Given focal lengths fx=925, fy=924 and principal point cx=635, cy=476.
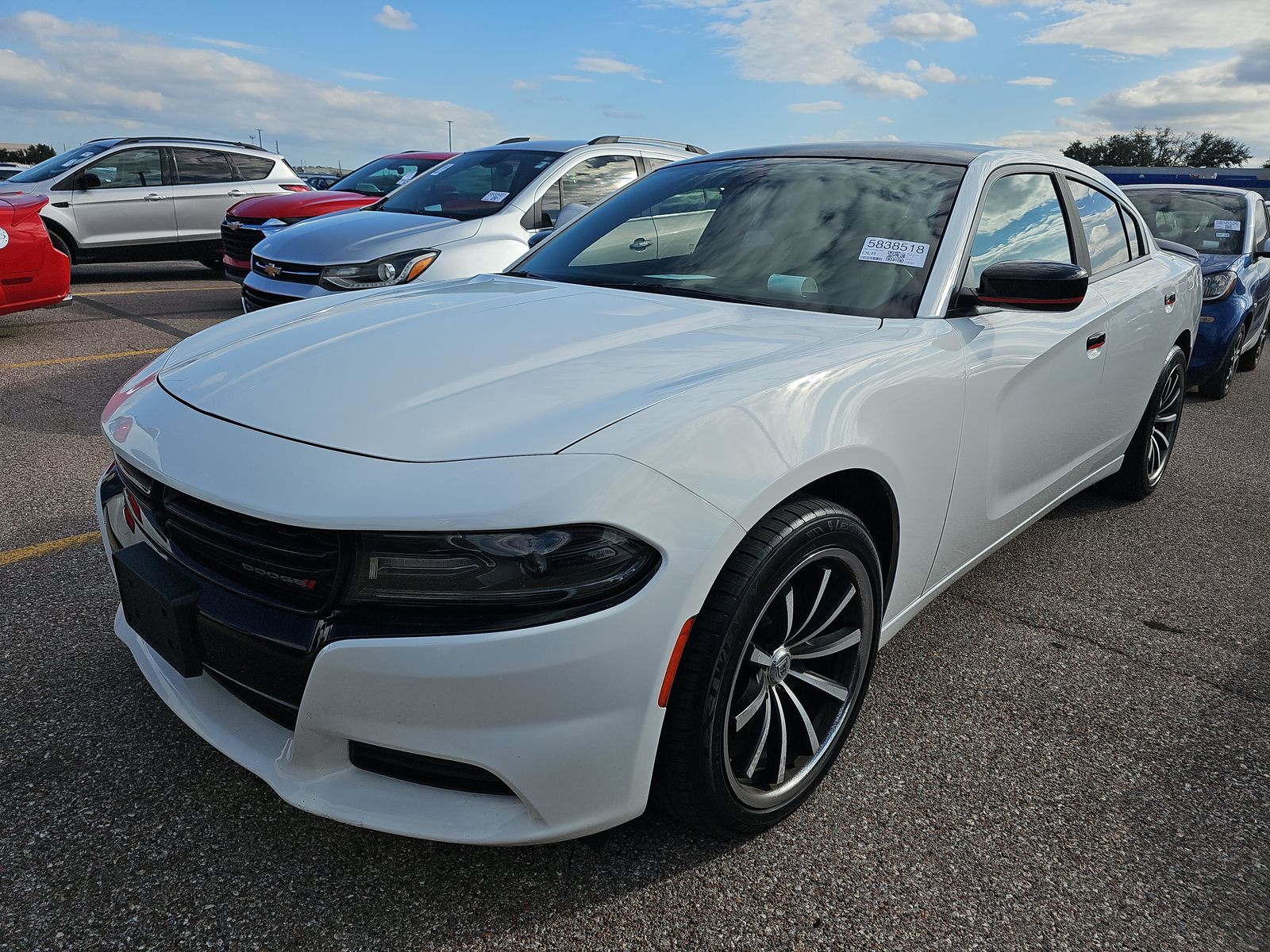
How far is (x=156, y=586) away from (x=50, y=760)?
0.71 metres

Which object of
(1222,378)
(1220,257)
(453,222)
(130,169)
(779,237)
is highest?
(779,237)

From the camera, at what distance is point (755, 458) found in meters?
1.75

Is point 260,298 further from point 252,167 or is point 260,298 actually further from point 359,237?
point 252,167

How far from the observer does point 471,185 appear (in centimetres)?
672

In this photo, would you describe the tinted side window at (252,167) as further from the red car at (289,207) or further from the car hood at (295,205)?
the car hood at (295,205)

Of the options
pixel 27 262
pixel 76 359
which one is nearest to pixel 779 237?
pixel 76 359

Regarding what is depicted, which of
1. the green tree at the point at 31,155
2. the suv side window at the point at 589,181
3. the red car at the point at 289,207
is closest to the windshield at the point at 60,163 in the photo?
the red car at the point at 289,207

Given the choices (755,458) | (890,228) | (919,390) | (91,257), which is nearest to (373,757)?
(755,458)

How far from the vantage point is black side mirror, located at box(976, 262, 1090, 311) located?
2.41 metres

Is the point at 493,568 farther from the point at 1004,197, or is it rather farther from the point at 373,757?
the point at 1004,197

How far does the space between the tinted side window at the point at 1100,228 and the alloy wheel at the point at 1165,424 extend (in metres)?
0.79

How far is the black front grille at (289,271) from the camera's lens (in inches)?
223

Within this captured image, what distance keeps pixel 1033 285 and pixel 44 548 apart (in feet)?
10.9

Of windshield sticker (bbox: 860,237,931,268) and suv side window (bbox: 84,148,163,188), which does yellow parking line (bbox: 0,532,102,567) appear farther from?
suv side window (bbox: 84,148,163,188)
